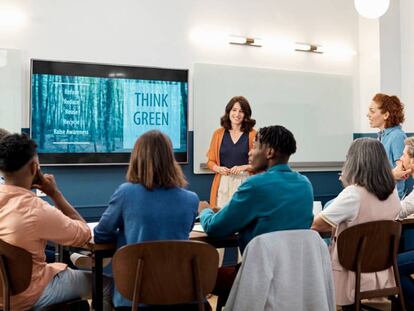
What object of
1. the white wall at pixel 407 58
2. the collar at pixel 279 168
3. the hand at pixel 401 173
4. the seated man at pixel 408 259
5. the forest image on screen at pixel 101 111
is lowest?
the seated man at pixel 408 259

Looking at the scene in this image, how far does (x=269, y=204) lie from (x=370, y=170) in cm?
65

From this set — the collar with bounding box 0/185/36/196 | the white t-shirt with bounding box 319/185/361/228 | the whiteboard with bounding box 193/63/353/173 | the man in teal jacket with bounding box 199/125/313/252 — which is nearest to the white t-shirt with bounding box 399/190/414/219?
the white t-shirt with bounding box 319/185/361/228

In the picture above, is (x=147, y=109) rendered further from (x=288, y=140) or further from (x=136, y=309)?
(x=136, y=309)

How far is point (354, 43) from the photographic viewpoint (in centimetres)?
539

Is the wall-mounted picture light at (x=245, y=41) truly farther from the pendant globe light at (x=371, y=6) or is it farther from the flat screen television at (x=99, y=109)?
the pendant globe light at (x=371, y=6)

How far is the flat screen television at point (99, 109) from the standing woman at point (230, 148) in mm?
519

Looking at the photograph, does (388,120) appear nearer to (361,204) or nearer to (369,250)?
(361,204)

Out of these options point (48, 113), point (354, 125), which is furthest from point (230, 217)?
point (354, 125)

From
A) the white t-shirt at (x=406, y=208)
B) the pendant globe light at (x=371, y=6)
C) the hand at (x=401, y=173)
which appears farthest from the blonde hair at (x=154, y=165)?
the pendant globe light at (x=371, y=6)

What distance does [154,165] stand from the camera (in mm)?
1985

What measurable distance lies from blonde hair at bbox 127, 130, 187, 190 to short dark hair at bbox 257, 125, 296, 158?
46cm

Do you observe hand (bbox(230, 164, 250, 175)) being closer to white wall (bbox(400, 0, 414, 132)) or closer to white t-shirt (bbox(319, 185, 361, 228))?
white t-shirt (bbox(319, 185, 361, 228))

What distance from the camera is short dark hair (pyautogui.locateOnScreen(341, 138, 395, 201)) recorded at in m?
2.37

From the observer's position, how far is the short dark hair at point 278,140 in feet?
7.25
